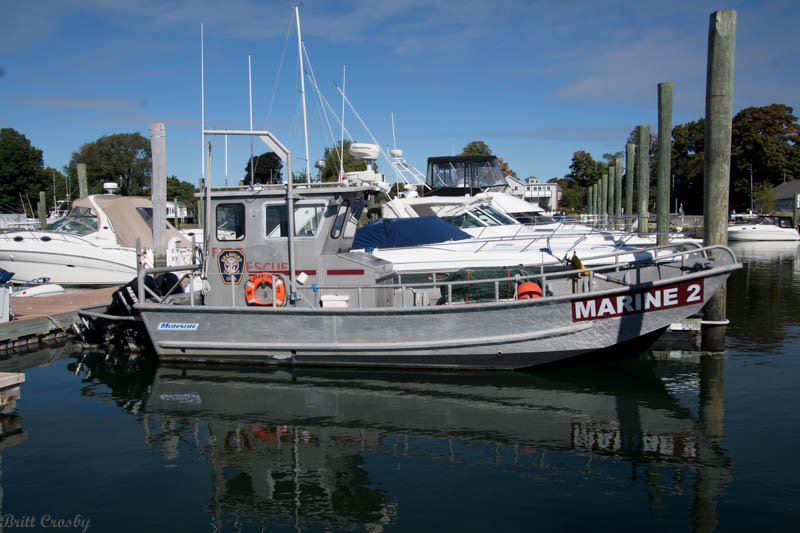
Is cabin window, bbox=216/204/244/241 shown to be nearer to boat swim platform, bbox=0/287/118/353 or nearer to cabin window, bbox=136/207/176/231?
boat swim platform, bbox=0/287/118/353

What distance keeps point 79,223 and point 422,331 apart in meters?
17.1

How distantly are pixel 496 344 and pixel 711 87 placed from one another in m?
5.38

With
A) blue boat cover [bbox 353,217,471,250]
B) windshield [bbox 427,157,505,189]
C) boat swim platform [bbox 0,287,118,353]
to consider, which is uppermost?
windshield [bbox 427,157,505,189]

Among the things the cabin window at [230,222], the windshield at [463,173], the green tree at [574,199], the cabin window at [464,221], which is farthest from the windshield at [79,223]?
the green tree at [574,199]

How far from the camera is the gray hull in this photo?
332 inches

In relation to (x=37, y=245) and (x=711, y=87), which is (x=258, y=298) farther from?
(x=37, y=245)

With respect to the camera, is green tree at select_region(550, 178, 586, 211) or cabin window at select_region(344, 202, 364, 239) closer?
cabin window at select_region(344, 202, 364, 239)

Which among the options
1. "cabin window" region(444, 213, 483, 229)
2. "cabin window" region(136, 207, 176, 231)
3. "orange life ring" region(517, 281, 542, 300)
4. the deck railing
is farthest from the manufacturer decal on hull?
"cabin window" region(136, 207, 176, 231)

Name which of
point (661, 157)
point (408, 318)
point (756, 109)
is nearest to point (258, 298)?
point (408, 318)

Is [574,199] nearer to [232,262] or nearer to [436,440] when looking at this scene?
[232,262]

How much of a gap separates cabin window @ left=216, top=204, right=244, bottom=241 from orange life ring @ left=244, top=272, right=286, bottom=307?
32.6 inches

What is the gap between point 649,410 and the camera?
25.2ft

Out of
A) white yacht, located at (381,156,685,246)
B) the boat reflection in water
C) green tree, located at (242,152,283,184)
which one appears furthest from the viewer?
white yacht, located at (381,156,685,246)

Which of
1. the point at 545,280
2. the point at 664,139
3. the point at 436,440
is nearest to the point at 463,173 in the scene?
the point at 664,139
